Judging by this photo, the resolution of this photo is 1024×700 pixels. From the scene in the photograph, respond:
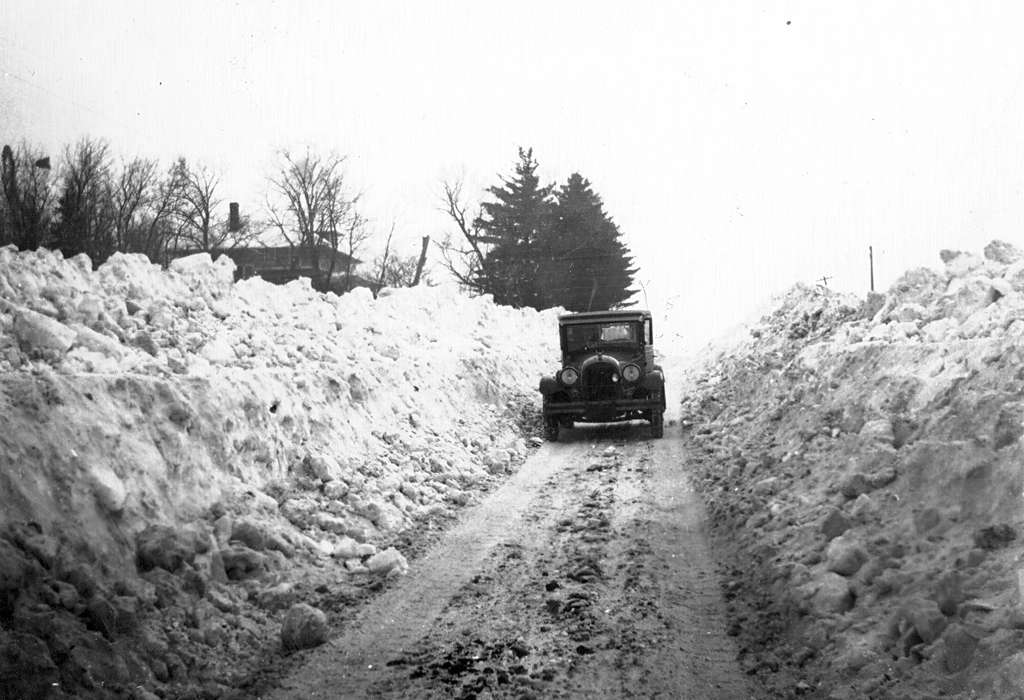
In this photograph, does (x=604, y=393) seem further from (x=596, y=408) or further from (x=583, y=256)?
(x=583, y=256)

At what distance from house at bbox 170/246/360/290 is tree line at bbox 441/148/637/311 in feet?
21.4

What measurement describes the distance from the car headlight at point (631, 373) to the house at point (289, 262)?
15847mm

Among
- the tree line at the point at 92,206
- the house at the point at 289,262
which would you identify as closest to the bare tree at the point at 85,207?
the tree line at the point at 92,206

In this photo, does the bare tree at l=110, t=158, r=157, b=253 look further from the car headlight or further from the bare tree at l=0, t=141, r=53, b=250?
the car headlight

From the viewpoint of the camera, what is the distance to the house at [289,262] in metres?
30.1

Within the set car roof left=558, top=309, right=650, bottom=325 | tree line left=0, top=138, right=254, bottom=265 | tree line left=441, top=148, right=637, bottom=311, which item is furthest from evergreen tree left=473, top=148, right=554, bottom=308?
car roof left=558, top=309, right=650, bottom=325

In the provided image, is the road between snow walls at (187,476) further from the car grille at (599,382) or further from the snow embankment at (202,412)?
the car grille at (599,382)

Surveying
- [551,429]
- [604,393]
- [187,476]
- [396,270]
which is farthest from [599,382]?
[396,270]

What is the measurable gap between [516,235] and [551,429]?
21.3 metres

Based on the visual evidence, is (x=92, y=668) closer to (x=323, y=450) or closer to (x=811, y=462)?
(x=323, y=450)

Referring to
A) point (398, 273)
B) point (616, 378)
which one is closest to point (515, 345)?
Result: point (616, 378)

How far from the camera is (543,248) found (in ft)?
126

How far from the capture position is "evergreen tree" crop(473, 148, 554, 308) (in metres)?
36.1

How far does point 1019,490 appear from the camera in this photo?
5219 millimetres
